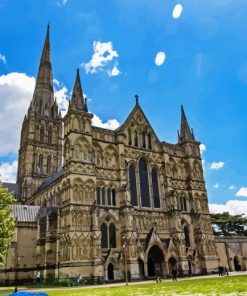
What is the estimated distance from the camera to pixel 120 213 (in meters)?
39.0

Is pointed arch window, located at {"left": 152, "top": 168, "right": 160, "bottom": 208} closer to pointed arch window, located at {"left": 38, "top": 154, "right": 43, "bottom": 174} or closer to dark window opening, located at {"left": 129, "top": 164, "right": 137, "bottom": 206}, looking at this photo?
dark window opening, located at {"left": 129, "top": 164, "right": 137, "bottom": 206}

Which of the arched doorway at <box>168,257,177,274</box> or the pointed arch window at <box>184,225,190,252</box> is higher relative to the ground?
the pointed arch window at <box>184,225,190,252</box>

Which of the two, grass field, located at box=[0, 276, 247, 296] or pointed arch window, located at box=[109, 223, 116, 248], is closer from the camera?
grass field, located at box=[0, 276, 247, 296]

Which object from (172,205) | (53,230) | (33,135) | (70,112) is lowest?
(53,230)

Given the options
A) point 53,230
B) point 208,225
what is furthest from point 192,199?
point 53,230

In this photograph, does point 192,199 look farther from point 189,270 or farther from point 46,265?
point 46,265

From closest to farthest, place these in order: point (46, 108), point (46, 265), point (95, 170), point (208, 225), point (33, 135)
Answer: point (46, 265) → point (95, 170) → point (208, 225) → point (33, 135) → point (46, 108)

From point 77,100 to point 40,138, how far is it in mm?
36399

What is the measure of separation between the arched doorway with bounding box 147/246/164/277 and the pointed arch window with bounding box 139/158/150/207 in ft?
20.5

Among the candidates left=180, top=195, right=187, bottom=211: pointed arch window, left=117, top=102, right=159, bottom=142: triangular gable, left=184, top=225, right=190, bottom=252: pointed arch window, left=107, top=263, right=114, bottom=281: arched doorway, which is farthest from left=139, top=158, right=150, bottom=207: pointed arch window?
left=107, top=263, right=114, bottom=281: arched doorway

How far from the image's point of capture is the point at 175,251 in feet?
134

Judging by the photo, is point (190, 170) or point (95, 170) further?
point (190, 170)

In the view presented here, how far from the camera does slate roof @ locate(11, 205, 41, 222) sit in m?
44.0

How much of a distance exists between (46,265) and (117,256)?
8.65 metres
